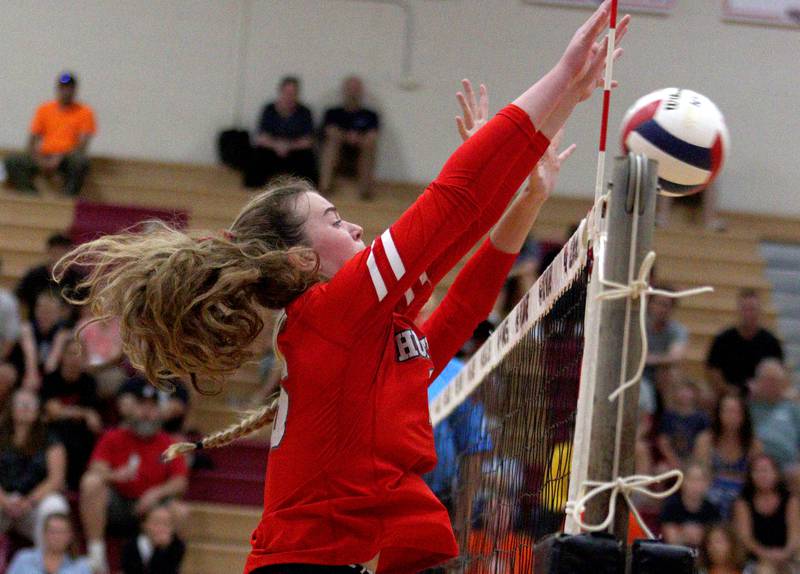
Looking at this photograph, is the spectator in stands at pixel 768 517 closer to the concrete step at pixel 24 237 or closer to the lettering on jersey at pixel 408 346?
the lettering on jersey at pixel 408 346

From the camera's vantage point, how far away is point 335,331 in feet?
8.75

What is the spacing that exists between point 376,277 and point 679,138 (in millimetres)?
1641

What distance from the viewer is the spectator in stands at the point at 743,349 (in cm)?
1020

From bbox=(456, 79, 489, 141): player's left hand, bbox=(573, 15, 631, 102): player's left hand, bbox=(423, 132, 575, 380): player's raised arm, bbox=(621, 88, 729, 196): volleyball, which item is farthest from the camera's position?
bbox=(621, 88, 729, 196): volleyball

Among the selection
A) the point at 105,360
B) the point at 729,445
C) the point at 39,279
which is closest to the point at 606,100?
the point at 729,445

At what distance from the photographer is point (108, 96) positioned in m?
14.1

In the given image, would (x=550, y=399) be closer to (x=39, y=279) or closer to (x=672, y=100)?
(x=672, y=100)

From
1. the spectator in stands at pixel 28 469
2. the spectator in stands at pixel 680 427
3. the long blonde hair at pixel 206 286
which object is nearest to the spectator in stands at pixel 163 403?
the spectator in stands at pixel 28 469

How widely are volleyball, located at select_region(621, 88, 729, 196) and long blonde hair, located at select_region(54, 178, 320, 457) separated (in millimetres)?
1290

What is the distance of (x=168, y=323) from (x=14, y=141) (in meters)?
11.9

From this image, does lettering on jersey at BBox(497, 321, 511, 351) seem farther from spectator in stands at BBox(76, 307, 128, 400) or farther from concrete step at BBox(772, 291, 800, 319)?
concrete step at BBox(772, 291, 800, 319)

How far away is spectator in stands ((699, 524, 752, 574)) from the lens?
26.2 feet

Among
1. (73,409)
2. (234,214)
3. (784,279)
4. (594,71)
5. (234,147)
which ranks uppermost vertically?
(234,147)

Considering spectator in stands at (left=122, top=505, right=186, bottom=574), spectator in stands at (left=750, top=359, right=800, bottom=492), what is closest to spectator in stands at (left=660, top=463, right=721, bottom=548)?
spectator in stands at (left=750, top=359, right=800, bottom=492)
